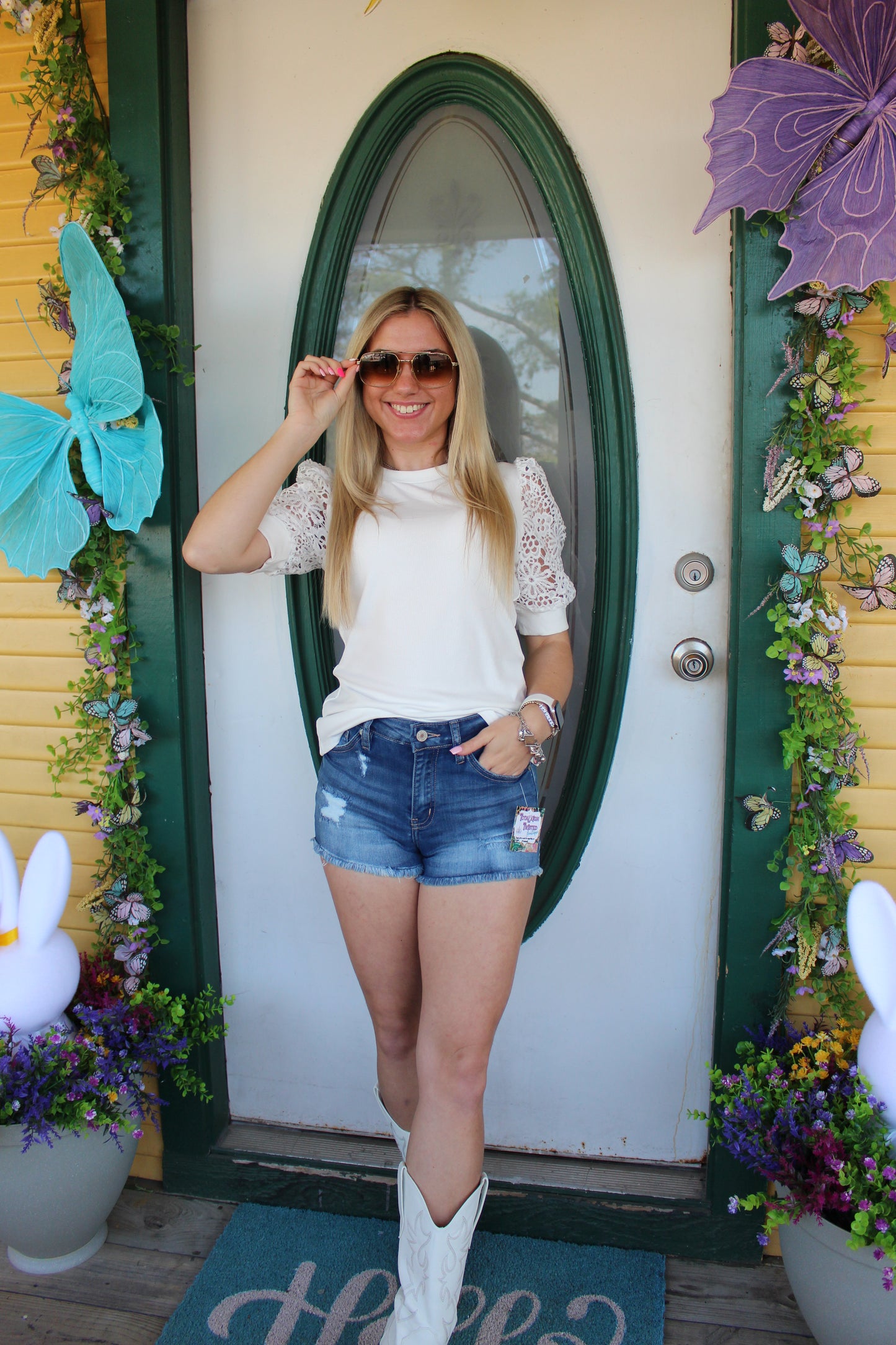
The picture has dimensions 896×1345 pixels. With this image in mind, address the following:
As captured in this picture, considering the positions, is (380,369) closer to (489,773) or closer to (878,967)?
(489,773)

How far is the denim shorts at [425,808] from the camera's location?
1553mm

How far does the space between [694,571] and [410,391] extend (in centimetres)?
68

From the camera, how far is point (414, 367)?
156 centimetres

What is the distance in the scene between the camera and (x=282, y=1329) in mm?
1738

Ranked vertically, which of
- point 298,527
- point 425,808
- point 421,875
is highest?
point 298,527

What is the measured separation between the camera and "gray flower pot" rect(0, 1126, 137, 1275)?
69.6 inches

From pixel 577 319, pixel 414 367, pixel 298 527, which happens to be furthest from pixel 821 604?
pixel 298 527

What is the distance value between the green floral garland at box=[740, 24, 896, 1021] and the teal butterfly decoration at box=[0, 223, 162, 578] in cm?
120

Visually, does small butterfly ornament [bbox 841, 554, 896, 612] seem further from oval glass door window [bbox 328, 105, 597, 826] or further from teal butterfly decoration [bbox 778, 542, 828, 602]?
oval glass door window [bbox 328, 105, 597, 826]

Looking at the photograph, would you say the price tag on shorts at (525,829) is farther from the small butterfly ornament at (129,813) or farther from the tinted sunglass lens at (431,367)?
the small butterfly ornament at (129,813)

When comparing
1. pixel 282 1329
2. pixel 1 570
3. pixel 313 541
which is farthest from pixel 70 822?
pixel 282 1329

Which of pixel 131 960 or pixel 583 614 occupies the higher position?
pixel 583 614

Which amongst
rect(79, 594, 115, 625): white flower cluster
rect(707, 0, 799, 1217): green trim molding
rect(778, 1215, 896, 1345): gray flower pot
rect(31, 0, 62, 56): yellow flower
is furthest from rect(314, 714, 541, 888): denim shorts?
rect(31, 0, 62, 56): yellow flower

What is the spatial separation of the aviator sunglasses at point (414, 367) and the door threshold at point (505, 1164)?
1692 millimetres
